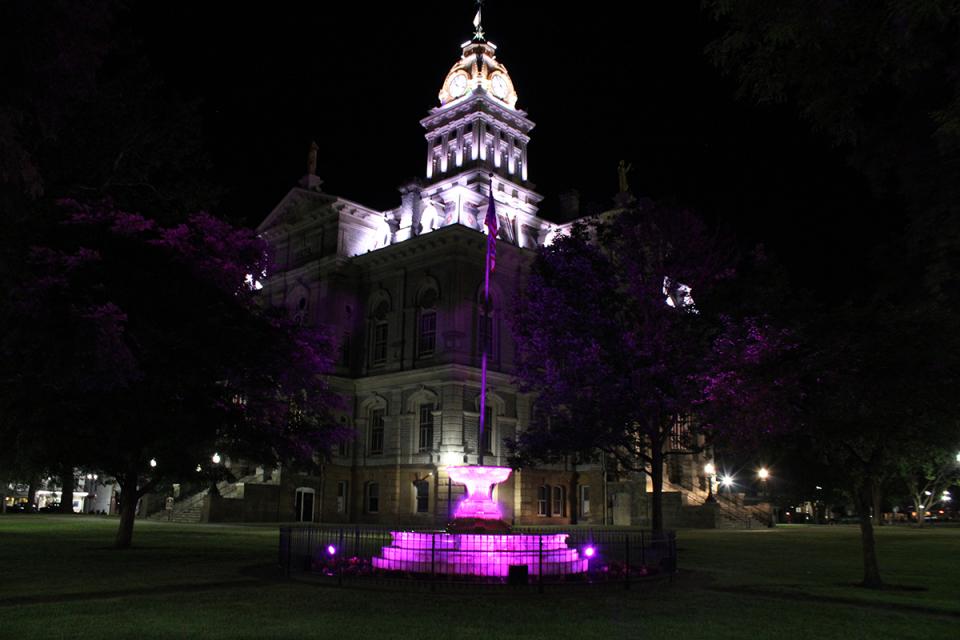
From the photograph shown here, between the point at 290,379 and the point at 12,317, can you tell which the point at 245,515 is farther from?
the point at 12,317

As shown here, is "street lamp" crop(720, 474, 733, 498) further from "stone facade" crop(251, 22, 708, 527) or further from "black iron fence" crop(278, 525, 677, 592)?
"black iron fence" crop(278, 525, 677, 592)

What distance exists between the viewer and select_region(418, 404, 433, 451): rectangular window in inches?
1861

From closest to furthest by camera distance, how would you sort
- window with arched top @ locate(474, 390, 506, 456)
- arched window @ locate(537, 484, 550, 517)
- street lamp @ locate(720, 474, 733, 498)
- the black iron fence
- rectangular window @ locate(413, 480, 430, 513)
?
the black iron fence → rectangular window @ locate(413, 480, 430, 513) → window with arched top @ locate(474, 390, 506, 456) → arched window @ locate(537, 484, 550, 517) → street lamp @ locate(720, 474, 733, 498)

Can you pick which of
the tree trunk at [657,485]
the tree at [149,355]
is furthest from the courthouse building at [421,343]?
the tree at [149,355]

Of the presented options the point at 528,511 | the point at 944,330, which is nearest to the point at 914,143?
the point at 944,330

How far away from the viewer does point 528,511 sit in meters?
47.9

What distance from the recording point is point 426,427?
1879 inches

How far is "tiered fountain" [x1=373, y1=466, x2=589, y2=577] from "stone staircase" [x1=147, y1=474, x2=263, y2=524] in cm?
3135

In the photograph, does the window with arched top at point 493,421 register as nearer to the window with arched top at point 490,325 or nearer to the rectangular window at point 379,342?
the window with arched top at point 490,325

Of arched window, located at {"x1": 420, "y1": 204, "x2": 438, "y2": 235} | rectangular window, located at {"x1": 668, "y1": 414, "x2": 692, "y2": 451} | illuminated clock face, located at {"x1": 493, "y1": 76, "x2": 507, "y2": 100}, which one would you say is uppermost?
illuminated clock face, located at {"x1": 493, "y1": 76, "x2": 507, "y2": 100}

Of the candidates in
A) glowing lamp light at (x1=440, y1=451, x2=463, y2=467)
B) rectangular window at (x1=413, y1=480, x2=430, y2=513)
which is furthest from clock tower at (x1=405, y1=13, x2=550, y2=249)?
rectangular window at (x1=413, y1=480, x2=430, y2=513)

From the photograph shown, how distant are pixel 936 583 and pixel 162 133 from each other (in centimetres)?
2221

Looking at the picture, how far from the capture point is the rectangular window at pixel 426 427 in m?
47.3

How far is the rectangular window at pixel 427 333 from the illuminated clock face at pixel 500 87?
20970 millimetres
